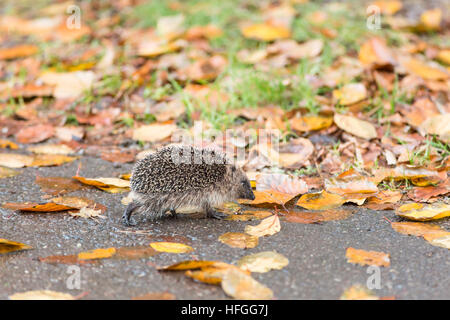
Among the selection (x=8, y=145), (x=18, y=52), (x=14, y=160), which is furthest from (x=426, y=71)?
(x=18, y=52)

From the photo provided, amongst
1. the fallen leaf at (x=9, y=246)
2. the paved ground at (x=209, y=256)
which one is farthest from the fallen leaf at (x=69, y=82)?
the fallen leaf at (x=9, y=246)

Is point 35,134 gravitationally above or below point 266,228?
above

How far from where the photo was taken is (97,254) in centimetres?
353

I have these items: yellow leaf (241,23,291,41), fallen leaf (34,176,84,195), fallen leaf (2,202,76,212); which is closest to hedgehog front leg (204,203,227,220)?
fallen leaf (2,202,76,212)

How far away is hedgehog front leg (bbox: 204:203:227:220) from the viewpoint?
14.4ft

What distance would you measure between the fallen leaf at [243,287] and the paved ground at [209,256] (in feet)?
0.22

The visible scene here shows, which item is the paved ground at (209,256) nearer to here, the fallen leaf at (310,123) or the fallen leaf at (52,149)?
the fallen leaf at (52,149)

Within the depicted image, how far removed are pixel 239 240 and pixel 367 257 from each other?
93 cm

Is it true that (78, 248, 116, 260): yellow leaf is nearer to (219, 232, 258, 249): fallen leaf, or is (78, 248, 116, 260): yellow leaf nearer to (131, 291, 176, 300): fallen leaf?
(131, 291, 176, 300): fallen leaf

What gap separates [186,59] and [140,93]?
0.93 m

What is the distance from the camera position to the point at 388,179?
4922 mm

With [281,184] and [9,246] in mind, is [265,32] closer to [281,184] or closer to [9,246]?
[281,184]

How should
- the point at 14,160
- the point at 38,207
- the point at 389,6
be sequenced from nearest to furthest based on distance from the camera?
the point at 38,207
the point at 14,160
the point at 389,6
